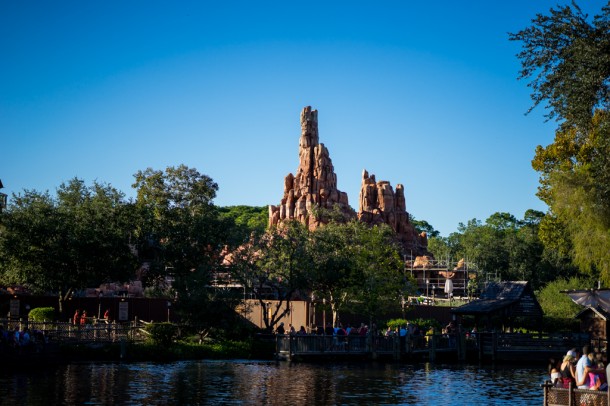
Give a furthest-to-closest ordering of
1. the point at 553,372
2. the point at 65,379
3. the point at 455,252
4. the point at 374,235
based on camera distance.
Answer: the point at 455,252 < the point at 374,235 < the point at 65,379 < the point at 553,372

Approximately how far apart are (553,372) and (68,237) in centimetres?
3987

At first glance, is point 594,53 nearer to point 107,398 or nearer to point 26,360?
point 107,398

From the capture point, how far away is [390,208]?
12700cm

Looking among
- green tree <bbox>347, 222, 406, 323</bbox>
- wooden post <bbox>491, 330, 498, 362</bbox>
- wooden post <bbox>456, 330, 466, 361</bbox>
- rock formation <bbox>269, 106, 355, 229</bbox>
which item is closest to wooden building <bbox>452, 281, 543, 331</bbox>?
wooden post <bbox>491, 330, 498, 362</bbox>

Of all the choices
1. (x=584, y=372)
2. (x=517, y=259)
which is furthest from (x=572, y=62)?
(x=517, y=259)

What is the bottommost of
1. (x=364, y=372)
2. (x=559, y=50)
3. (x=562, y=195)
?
(x=364, y=372)

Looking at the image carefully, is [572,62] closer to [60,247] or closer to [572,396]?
[572,396]

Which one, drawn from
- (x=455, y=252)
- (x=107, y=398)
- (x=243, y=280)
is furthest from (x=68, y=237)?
(x=455, y=252)

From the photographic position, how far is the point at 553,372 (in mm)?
25406

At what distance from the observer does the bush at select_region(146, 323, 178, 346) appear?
161 ft

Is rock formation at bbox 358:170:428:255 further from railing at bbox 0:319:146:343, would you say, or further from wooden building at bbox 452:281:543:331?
railing at bbox 0:319:146:343

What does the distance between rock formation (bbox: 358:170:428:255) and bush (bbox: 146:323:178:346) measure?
76902 mm

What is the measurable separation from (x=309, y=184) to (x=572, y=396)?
104 meters

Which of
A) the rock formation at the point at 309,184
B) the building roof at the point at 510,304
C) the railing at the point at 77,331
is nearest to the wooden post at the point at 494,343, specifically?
the building roof at the point at 510,304
